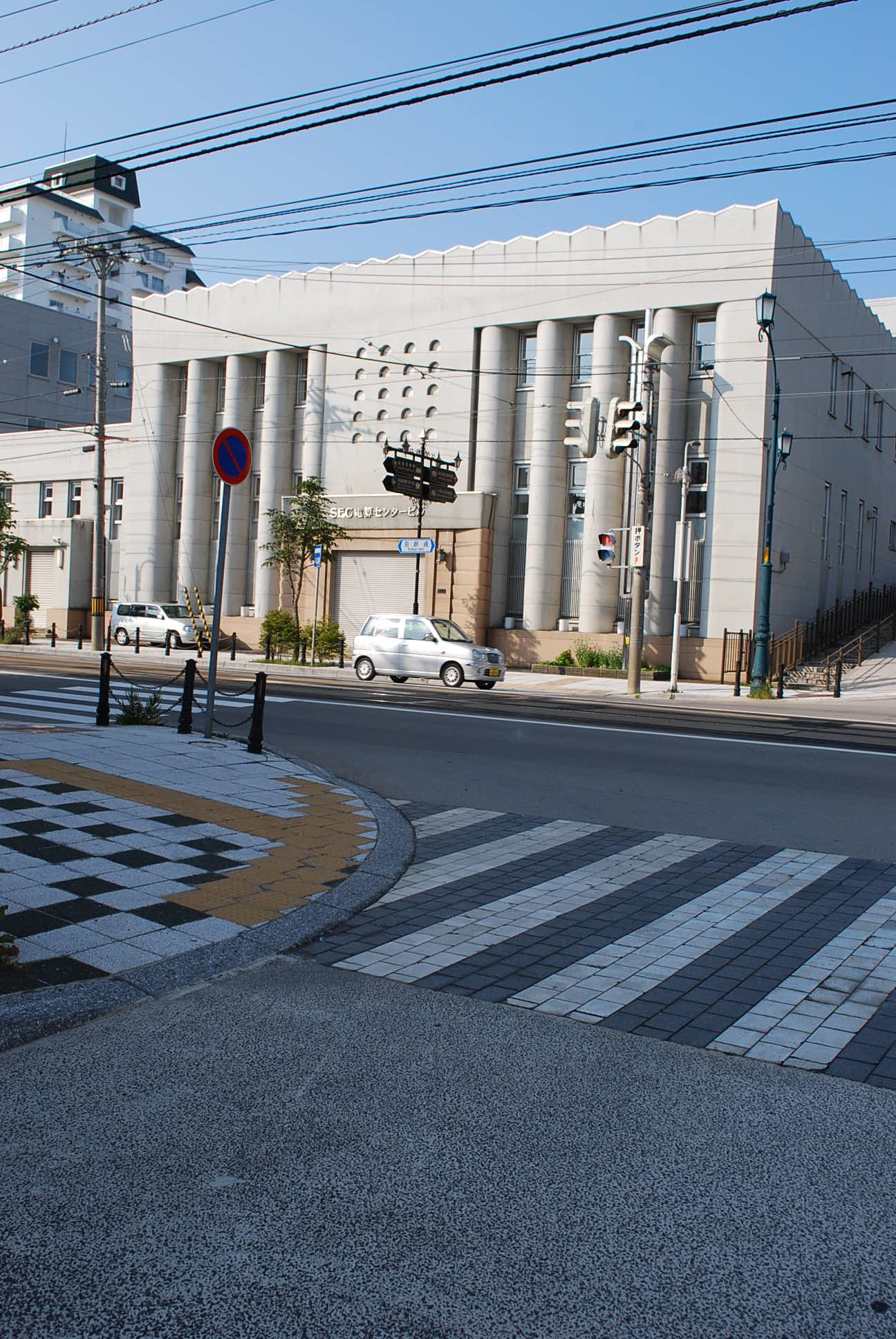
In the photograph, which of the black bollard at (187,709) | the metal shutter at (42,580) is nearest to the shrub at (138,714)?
the black bollard at (187,709)

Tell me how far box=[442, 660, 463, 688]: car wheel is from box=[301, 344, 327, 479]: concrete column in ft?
49.6

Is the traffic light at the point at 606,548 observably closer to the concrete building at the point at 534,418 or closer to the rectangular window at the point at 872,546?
the concrete building at the point at 534,418

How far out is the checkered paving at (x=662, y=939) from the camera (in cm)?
464

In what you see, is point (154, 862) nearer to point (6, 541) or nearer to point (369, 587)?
point (369, 587)

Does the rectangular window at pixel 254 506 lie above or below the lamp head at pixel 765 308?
below

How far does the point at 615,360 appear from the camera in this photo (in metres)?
31.8

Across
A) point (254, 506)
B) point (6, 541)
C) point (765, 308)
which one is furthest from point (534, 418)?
point (6, 541)

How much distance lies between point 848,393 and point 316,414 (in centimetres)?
1823

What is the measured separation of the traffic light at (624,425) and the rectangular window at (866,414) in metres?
19.8

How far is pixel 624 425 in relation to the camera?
22.2m

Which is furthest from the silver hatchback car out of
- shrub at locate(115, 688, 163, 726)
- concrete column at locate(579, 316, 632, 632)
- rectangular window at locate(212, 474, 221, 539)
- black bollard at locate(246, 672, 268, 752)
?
rectangular window at locate(212, 474, 221, 539)

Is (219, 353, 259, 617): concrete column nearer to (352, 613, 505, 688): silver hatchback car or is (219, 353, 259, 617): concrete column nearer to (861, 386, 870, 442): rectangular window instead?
(352, 613, 505, 688): silver hatchback car

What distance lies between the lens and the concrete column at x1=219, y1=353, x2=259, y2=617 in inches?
1599

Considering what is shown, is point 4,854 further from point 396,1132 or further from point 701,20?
point 701,20
